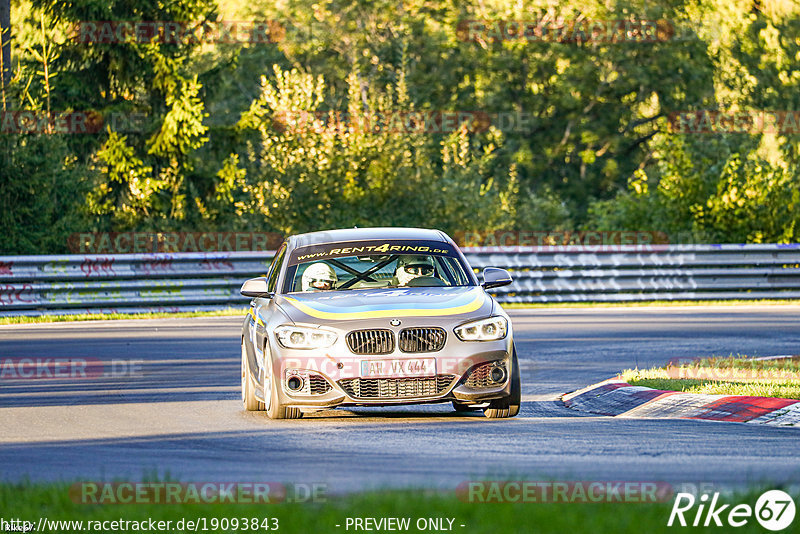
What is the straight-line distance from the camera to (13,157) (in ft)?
95.1

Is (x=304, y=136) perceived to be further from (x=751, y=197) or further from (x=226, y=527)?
(x=226, y=527)

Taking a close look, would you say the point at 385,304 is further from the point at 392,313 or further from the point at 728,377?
the point at 728,377

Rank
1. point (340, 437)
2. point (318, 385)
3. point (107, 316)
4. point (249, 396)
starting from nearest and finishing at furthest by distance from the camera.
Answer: point (340, 437)
point (318, 385)
point (249, 396)
point (107, 316)

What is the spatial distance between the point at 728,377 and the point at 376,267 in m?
3.76

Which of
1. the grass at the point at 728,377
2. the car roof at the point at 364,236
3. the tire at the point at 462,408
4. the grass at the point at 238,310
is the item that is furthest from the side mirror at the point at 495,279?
the grass at the point at 238,310

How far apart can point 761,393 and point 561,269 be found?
1722cm

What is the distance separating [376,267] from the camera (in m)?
12.8

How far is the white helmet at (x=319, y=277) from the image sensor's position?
1257 centimetres

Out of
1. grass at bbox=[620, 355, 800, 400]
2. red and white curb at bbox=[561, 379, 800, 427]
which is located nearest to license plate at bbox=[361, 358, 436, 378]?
red and white curb at bbox=[561, 379, 800, 427]

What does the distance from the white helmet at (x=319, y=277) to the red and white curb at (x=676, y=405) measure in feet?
8.21

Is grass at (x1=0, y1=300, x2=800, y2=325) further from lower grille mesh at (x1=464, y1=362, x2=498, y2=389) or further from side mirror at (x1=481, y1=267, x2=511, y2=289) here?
lower grille mesh at (x1=464, y1=362, x2=498, y2=389)

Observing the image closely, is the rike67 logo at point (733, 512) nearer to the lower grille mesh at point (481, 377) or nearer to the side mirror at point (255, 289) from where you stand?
the lower grille mesh at point (481, 377)

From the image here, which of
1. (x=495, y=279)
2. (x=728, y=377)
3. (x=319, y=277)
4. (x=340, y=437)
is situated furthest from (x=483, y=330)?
(x=728, y=377)

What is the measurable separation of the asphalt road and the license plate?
390 millimetres
